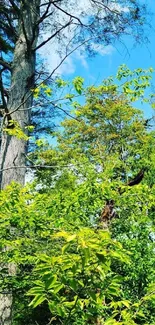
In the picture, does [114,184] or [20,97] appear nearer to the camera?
[114,184]

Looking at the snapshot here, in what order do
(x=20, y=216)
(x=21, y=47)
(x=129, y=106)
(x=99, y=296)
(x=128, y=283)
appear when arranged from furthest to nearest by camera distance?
(x=129, y=106), (x=128, y=283), (x=21, y=47), (x=20, y=216), (x=99, y=296)

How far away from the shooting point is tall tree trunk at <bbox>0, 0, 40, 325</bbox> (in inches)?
207

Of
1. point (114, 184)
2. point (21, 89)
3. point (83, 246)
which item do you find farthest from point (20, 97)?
point (83, 246)

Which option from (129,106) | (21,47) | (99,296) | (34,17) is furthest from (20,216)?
(129,106)

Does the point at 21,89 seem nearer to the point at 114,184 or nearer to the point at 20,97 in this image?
the point at 20,97

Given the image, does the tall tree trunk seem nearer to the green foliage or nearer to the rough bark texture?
the rough bark texture

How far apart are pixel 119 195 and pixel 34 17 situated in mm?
3022

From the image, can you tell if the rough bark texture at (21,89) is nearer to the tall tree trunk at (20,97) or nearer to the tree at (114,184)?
the tall tree trunk at (20,97)

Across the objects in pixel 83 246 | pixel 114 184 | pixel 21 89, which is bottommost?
pixel 83 246

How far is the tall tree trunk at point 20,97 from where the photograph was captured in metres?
5.25

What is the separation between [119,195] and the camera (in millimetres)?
5531

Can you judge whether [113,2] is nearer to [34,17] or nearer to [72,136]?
[34,17]

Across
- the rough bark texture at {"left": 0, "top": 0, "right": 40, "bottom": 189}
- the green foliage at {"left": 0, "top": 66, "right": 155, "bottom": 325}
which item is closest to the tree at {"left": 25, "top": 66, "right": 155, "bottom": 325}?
the green foliage at {"left": 0, "top": 66, "right": 155, "bottom": 325}

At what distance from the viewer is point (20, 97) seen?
5.65 m
